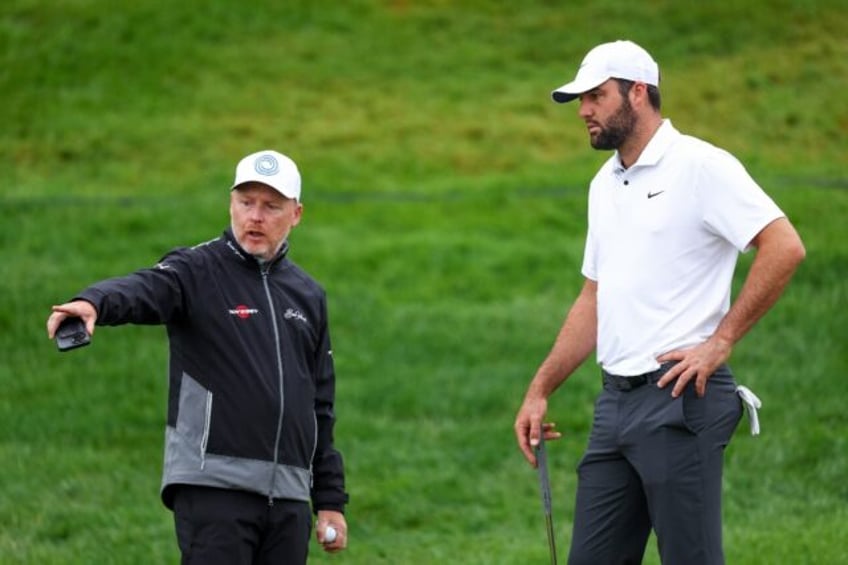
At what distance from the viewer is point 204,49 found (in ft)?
64.7

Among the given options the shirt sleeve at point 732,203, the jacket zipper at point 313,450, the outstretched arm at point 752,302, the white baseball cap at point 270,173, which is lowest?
the jacket zipper at point 313,450

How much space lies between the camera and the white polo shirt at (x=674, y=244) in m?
5.48

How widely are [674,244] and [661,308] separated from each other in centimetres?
21

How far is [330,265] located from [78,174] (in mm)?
3866

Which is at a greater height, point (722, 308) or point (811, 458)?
point (722, 308)

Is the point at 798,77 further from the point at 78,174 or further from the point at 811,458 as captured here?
the point at 811,458

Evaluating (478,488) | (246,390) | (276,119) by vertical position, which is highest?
(276,119)

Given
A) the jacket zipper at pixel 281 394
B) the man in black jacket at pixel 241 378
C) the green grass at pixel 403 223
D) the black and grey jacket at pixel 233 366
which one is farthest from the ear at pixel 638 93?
the green grass at pixel 403 223

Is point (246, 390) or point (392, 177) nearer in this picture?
point (246, 390)

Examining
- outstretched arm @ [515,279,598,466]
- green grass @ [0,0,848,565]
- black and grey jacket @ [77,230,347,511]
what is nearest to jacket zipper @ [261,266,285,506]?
black and grey jacket @ [77,230,347,511]

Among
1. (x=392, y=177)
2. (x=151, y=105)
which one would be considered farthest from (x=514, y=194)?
(x=151, y=105)

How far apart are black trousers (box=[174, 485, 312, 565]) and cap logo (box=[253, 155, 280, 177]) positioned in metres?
1.02

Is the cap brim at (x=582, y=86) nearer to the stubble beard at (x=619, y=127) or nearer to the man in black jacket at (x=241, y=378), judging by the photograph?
the stubble beard at (x=619, y=127)

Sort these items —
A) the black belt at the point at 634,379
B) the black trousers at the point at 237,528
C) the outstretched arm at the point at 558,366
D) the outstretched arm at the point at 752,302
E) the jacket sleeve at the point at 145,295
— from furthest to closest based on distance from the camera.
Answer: the outstretched arm at the point at 558,366 < the black belt at the point at 634,379 < the outstretched arm at the point at 752,302 < the black trousers at the point at 237,528 < the jacket sleeve at the point at 145,295
